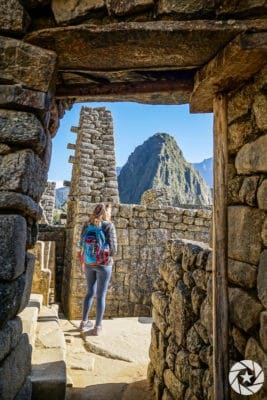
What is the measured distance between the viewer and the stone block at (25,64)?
1600 mm

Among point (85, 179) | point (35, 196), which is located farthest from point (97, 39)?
point (85, 179)

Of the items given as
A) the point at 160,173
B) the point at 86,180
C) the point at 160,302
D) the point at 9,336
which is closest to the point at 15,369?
the point at 9,336

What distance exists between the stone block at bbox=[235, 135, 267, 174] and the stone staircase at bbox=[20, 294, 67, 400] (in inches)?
79.9

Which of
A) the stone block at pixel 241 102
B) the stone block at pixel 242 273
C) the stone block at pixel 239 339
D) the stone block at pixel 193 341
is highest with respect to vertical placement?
the stone block at pixel 241 102

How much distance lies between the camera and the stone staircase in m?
2.37

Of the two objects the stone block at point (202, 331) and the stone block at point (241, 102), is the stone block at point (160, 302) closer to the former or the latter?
the stone block at point (202, 331)

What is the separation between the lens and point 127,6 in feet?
5.17

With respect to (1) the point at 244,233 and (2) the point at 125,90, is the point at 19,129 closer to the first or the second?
(2) the point at 125,90

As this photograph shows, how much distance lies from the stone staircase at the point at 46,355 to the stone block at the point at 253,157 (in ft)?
6.65

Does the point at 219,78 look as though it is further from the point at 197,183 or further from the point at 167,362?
the point at 197,183

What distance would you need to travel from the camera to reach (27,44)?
5.32 feet

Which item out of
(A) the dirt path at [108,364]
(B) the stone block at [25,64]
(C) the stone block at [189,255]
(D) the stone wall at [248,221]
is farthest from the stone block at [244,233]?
(A) the dirt path at [108,364]

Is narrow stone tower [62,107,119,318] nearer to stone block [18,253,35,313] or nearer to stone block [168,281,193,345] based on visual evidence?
stone block [168,281,193,345]

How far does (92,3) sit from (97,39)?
189mm
